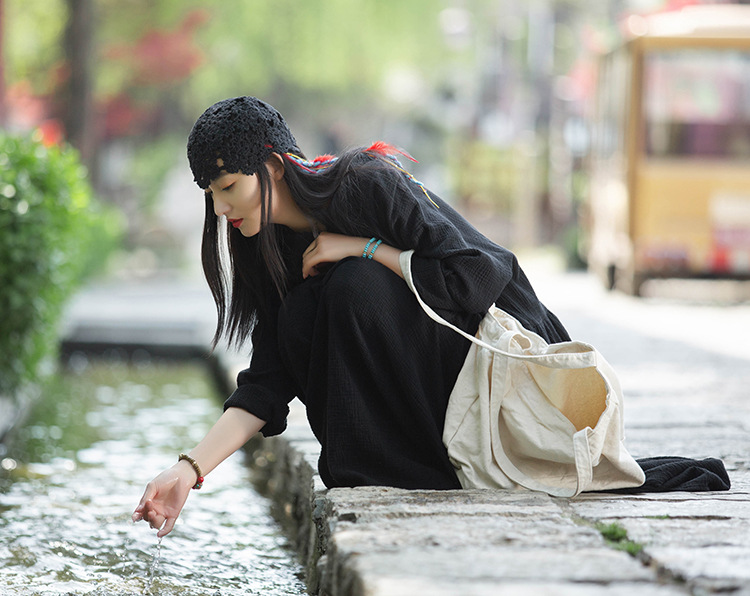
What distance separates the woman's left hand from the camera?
2.77 meters

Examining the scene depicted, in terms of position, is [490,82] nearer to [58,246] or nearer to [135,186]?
[135,186]

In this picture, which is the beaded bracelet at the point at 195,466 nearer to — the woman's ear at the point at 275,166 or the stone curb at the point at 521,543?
the stone curb at the point at 521,543

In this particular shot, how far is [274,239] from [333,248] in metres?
0.15

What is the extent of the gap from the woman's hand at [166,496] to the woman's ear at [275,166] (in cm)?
72

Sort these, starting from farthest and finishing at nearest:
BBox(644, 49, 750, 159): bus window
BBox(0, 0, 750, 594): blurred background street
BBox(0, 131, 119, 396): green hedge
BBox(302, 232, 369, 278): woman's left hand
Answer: BBox(644, 49, 750, 159): bus window
BBox(0, 131, 119, 396): green hedge
BBox(0, 0, 750, 594): blurred background street
BBox(302, 232, 369, 278): woman's left hand

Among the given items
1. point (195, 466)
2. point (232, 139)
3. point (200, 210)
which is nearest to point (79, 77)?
point (232, 139)

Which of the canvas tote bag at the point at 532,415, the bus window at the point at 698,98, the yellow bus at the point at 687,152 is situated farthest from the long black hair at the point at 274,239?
the bus window at the point at 698,98

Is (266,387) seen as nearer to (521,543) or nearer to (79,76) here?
(521,543)

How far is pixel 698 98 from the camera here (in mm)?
10688

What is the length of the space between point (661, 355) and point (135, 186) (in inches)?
620

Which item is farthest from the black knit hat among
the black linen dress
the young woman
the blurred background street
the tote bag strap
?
the blurred background street

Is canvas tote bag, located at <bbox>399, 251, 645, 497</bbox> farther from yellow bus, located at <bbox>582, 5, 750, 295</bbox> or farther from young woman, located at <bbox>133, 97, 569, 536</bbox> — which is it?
yellow bus, located at <bbox>582, 5, 750, 295</bbox>

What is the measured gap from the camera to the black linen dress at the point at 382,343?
2.69 m

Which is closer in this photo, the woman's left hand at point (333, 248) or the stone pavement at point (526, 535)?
the stone pavement at point (526, 535)
